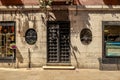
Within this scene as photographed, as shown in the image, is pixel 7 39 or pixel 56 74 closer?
pixel 56 74

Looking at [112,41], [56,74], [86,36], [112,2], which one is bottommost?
[56,74]

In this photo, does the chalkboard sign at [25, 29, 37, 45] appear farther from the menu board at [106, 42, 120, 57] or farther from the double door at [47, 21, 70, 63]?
the menu board at [106, 42, 120, 57]

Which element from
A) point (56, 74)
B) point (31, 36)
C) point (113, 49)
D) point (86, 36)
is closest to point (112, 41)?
point (113, 49)

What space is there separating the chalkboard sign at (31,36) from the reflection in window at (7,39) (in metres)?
0.95

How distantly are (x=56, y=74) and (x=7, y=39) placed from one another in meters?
4.86

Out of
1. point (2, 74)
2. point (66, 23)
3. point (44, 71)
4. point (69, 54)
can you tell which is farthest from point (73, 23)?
point (2, 74)

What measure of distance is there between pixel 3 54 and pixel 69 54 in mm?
4481

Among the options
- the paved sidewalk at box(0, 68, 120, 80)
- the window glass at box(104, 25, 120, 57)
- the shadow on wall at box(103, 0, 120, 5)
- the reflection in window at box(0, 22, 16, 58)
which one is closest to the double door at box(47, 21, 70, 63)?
the paved sidewalk at box(0, 68, 120, 80)

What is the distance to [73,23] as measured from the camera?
23.3 metres

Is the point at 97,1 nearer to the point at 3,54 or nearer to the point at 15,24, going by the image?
the point at 15,24

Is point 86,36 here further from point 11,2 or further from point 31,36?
point 11,2

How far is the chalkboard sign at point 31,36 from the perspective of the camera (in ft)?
76.8

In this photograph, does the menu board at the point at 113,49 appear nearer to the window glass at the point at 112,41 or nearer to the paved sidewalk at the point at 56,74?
the window glass at the point at 112,41

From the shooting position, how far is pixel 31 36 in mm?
23438
